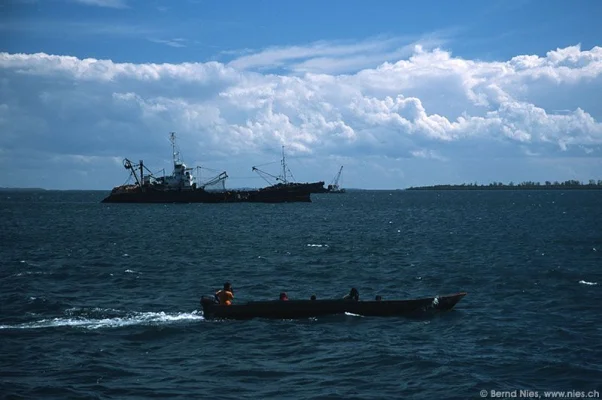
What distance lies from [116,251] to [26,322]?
30.1m

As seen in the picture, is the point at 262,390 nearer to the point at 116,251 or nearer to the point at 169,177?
the point at 116,251

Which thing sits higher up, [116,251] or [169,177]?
[169,177]

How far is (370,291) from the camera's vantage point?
118 ft

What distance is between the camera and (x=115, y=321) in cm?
2700

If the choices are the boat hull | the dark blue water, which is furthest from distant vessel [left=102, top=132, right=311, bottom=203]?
the dark blue water

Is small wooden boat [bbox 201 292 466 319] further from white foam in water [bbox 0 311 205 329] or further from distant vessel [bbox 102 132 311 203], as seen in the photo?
distant vessel [bbox 102 132 311 203]

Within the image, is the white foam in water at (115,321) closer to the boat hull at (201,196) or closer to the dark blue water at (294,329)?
the dark blue water at (294,329)

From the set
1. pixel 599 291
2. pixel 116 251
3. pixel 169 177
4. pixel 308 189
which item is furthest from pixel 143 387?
pixel 308 189
